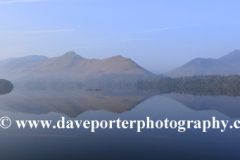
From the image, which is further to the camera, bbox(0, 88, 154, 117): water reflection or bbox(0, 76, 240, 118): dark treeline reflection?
bbox(0, 76, 240, 118): dark treeline reflection

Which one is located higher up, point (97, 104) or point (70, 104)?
point (70, 104)

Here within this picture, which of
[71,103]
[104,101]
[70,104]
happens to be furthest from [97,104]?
[104,101]

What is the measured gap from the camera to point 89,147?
13391 millimetres

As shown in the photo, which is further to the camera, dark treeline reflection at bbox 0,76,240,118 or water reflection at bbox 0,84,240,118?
dark treeline reflection at bbox 0,76,240,118

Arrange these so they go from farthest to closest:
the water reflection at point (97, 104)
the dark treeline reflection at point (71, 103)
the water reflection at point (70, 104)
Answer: the dark treeline reflection at point (71, 103) < the water reflection at point (70, 104) < the water reflection at point (97, 104)

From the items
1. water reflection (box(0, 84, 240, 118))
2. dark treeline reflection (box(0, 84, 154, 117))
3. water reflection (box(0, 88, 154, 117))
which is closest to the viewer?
water reflection (box(0, 84, 240, 118))

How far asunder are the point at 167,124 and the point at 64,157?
11021 mm

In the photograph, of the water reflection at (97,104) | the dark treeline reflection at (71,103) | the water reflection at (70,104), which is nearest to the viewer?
the water reflection at (97,104)

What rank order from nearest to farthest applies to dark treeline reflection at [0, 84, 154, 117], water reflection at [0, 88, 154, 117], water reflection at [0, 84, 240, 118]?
water reflection at [0, 84, 240, 118], water reflection at [0, 88, 154, 117], dark treeline reflection at [0, 84, 154, 117]

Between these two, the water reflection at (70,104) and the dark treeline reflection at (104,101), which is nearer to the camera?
the water reflection at (70,104)

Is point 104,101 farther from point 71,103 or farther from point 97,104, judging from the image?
point 71,103

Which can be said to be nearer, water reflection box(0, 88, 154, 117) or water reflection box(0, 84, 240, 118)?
water reflection box(0, 84, 240, 118)

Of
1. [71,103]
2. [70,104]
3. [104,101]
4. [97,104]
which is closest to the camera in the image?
[70,104]

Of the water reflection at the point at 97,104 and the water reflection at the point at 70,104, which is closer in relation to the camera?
the water reflection at the point at 97,104
